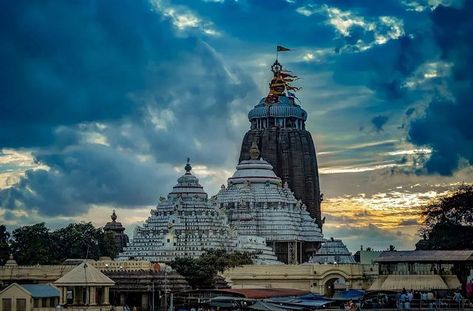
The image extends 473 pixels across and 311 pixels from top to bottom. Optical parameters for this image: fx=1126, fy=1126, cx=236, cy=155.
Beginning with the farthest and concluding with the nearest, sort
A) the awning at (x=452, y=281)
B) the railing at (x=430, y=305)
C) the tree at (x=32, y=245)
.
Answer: the tree at (x=32, y=245), the awning at (x=452, y=281), the railing at (x=430, y=305)

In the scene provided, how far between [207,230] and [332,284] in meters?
13.4

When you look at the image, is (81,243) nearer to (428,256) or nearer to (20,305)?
(20,305)

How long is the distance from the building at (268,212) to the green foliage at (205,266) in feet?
64.3

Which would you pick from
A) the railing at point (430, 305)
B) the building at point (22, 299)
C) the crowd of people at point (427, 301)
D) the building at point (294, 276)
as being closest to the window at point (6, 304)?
the building at point (22, 299)

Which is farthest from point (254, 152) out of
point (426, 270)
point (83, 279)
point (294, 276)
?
point (83, 279)

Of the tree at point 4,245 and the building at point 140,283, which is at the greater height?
the tree at point 4,245

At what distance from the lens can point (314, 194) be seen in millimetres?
143250

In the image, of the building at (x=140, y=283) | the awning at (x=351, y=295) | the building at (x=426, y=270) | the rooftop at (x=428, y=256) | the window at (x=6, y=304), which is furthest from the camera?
the building at (x=140, y=283)

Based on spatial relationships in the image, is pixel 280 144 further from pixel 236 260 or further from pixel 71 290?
pixel 71 290

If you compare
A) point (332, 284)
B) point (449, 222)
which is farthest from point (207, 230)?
point (449, 222)

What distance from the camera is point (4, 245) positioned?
117938 mm

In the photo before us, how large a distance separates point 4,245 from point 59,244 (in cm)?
814

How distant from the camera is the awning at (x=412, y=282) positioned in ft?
228

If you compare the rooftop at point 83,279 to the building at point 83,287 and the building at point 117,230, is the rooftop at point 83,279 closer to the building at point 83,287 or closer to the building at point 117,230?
the building at point 83,287
